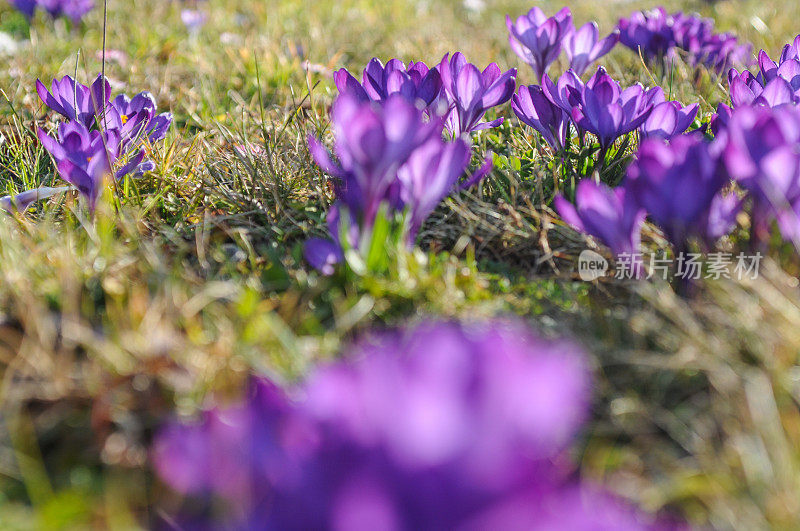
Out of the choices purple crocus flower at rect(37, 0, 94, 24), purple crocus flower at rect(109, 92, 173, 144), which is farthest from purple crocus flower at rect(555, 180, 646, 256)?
purple crocus flower at rect(37, 0, 94, 24)

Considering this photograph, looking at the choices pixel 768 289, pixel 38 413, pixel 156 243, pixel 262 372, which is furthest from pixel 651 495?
pixel 156 243

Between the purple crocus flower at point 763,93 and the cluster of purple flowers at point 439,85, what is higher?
the purple crocus flower at point 763,93

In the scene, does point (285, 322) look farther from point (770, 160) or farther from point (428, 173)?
point (770, 160)

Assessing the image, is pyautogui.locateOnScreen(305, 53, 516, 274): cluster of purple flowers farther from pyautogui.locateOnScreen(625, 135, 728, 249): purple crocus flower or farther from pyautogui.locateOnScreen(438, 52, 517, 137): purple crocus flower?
pyautogui.locateOnScreen(625, 135, 728, 249): purple crocus flower

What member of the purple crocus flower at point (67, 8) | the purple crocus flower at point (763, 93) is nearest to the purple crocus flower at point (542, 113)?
the purple crocus flower at point (763, 93)

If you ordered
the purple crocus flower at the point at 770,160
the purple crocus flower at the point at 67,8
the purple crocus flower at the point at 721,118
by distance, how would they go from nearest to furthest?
the purple crocus flower at the point at 770,160, the purple crocus flower at the point at 721,118, the purple crocus flower at the point at 67,8

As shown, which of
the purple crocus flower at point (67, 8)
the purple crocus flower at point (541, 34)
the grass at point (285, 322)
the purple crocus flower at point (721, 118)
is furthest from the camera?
the purple crocus flower at point (67, 8)

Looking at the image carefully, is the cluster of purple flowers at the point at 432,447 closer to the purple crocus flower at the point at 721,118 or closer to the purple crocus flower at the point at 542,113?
the purple crocus flower at the point at 721,118
